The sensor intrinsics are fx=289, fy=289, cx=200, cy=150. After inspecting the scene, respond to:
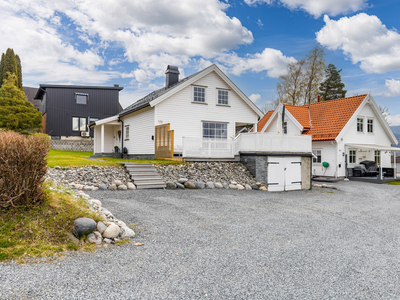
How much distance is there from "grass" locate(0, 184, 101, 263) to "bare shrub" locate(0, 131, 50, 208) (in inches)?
8.2

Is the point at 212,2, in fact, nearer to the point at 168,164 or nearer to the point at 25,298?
the point at 168,164

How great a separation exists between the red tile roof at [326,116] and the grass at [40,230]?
19722 millimetres

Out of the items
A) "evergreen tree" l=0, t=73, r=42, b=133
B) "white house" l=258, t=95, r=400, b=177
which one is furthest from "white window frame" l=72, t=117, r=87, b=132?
"white house" l=258, t=95, r=400, b=177

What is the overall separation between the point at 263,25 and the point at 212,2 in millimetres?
4627

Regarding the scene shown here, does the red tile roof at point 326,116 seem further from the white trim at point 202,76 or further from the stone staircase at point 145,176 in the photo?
the stone staircase at point 145,176

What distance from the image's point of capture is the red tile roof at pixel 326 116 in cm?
2188

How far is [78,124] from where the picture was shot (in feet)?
107

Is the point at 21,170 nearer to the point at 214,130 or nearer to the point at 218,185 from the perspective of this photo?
the point at 218,185

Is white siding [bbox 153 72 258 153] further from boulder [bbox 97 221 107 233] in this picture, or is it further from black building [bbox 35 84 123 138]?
black building [bbox 35 84 123 138]

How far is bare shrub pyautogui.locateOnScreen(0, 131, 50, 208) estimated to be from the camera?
5348mm

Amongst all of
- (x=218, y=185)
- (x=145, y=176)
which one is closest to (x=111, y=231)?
(x=145, y=176)

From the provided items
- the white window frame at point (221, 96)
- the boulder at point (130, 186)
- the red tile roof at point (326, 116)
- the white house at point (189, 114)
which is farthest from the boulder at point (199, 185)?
the red tile roof at point (326, 116)

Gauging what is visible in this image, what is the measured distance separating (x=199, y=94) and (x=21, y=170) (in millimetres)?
14444

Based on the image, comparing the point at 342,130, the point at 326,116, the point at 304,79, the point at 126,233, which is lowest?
the point at 126,233
